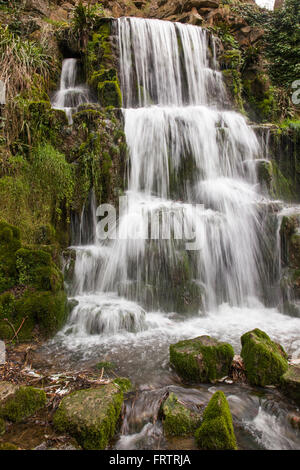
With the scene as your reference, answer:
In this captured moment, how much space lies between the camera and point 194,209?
23.2 feet

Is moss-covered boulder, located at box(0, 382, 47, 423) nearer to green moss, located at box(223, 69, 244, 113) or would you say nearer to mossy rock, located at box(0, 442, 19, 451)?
mossy rock, located at box(0, 442, 19, 451)

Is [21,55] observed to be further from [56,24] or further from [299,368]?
[299,368]

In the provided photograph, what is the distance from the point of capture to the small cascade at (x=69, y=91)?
33.1 feet

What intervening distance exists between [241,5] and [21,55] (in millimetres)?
12703

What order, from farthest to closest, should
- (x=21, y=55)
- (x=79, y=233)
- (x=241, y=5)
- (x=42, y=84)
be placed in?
1. (x=241, y=5)
2. (x=42, y=84)
3. (x=21, y=55)
4. (x=79, y=233)

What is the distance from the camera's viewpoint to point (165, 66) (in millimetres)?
11727

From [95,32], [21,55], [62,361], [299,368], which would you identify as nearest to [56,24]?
[95,32]

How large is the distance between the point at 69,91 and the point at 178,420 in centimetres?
1097

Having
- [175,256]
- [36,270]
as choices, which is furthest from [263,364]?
[36,270]

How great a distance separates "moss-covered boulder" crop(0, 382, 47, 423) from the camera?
95.1 inches

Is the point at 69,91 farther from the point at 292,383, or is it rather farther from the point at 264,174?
the point at 292,383

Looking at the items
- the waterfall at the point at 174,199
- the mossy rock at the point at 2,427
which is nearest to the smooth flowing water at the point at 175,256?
the waterfall at the point at 174,199

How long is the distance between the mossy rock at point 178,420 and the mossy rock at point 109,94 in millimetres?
9233

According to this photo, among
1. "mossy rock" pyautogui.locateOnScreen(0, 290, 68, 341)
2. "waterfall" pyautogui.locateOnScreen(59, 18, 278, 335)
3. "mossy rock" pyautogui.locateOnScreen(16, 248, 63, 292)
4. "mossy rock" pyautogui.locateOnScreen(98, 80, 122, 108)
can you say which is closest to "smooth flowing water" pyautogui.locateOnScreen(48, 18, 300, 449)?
"waterfall" pyautogui.locateOnScreen(59, 18, 278, 335)
